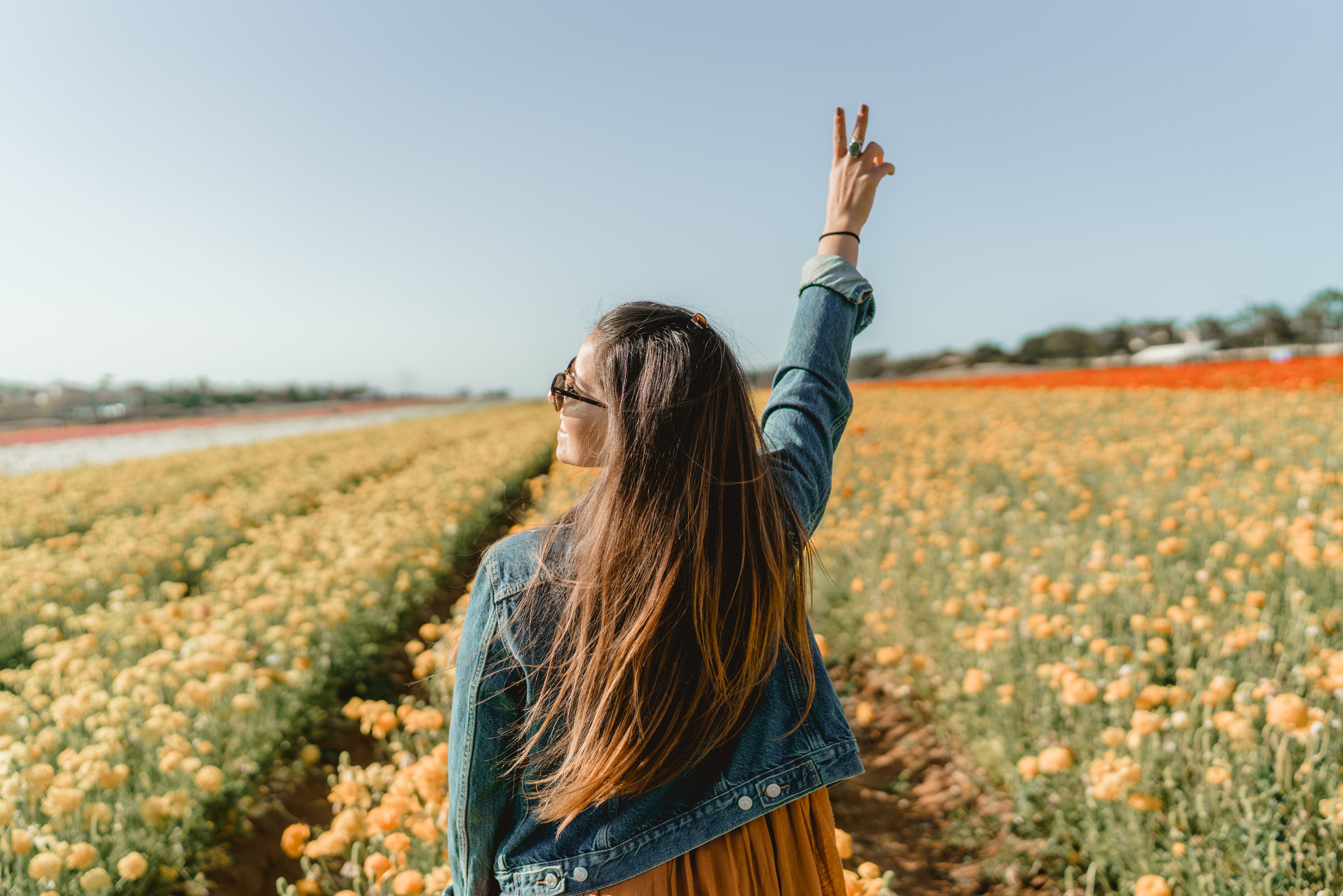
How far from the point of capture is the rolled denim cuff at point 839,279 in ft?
4.32

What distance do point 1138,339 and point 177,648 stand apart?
49725 millimetres

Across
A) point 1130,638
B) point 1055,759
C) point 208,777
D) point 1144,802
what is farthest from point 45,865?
→ point 1130,638

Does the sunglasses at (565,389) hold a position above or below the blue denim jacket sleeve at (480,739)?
above

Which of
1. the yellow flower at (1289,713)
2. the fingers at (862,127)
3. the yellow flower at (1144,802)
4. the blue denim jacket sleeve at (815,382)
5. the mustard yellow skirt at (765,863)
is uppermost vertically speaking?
the fingers at (862,127)

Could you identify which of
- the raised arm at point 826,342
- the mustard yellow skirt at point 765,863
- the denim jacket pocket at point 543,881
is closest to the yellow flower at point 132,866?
the denim jacket pocket at point 543,881

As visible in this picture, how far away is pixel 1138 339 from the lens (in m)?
41.9

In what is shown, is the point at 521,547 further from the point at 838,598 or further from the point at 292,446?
the point at 292,446

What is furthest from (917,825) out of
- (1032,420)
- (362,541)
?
(1032,420)

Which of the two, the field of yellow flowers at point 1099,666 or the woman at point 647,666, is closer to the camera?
the woman at point 647,666

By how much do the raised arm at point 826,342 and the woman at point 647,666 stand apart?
0.14 meters

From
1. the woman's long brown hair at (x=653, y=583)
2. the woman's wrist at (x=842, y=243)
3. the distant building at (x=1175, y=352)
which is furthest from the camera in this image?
the distant building at (x=1175, y=352)

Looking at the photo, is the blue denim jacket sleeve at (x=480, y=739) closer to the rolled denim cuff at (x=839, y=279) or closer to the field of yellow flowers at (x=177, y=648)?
the rolled denim cuff at (x=839, y=279)

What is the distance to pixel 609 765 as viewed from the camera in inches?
37.1

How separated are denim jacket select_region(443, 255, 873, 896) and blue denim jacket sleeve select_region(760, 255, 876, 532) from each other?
0.03 metres
